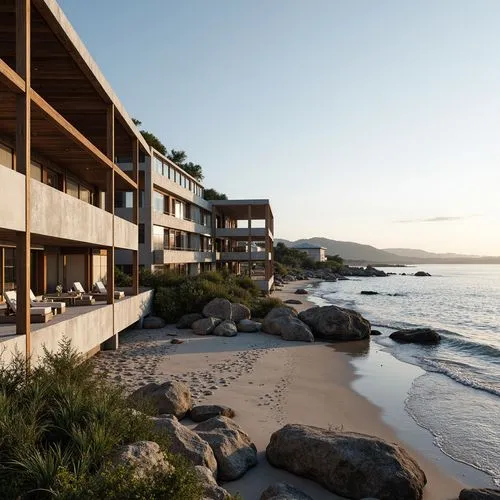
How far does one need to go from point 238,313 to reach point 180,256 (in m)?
12.8

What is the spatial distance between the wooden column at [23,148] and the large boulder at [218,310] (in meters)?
16.3

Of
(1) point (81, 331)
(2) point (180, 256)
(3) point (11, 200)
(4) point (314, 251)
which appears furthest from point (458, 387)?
(4) point (314, 251)

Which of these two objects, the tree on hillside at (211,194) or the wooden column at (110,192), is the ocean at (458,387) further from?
the tree on hillside at (211,194)

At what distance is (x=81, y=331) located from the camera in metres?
13.6

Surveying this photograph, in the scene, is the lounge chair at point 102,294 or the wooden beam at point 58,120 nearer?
the wooden beam at point 58,120

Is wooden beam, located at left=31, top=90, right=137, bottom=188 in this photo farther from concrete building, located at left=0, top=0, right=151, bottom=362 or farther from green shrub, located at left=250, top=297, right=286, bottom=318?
green shrub, located at left=250, top=297, right=286, bottom=318

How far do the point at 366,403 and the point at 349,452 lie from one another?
5.99 meters

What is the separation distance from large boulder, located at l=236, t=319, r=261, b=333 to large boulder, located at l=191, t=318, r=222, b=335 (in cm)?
143

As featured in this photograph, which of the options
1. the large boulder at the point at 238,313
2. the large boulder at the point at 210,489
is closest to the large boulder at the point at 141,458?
the large boulder at the point at 210,489

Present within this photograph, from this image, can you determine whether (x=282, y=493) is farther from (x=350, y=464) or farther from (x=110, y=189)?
(x=110, y=189)

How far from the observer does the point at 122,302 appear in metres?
19.0

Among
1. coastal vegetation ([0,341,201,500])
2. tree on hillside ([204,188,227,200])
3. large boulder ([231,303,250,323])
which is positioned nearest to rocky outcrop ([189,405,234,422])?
coastal vegetation ([0,341,201,500])

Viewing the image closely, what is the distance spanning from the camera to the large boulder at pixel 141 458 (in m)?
5.80

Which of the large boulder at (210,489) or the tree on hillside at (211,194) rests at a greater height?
the tree on hillside at (211,194)
